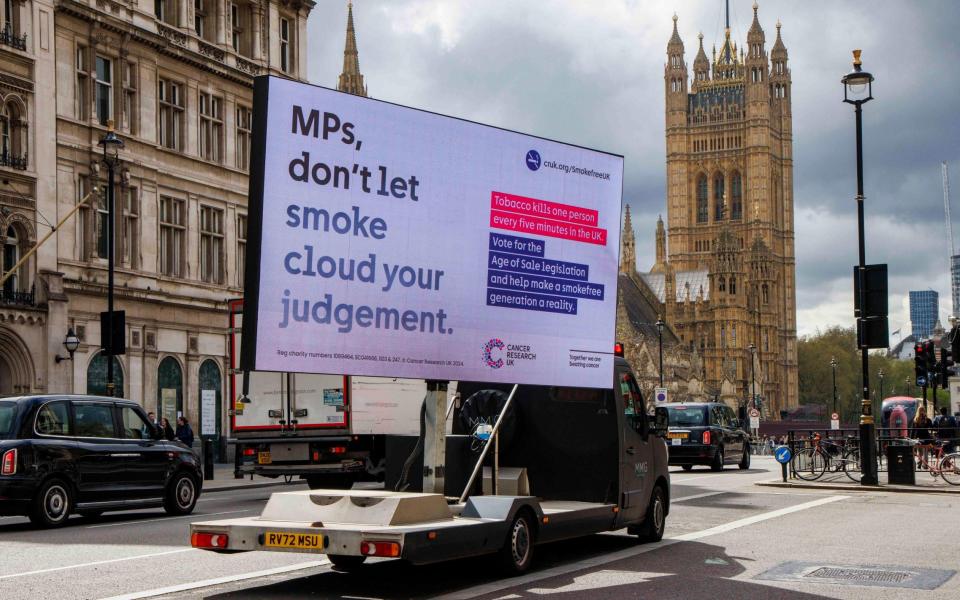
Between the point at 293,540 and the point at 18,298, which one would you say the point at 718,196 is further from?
the point at 293,540

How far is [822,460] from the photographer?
96.3ft

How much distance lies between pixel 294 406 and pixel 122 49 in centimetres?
2008

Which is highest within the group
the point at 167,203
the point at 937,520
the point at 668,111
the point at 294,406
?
the point at 668,111

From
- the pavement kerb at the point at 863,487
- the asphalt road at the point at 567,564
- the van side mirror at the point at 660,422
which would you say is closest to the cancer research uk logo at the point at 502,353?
the asphalt road at the point at 567,564

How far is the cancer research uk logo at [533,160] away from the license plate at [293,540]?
172 inches

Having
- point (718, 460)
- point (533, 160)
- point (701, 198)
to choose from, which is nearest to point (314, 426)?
point (533, 160)

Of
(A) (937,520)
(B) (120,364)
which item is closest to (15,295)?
(B) (120,364)

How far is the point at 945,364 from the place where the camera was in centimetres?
3606

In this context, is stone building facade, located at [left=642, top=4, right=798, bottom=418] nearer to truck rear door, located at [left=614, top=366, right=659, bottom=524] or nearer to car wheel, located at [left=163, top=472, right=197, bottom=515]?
car wheel, located at [left=163, top=472, right=197, bottom=515]

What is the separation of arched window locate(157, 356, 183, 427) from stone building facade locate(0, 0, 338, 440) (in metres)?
0.05

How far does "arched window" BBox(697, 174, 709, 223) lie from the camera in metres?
174

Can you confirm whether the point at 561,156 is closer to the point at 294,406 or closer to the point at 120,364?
the point at 294,406

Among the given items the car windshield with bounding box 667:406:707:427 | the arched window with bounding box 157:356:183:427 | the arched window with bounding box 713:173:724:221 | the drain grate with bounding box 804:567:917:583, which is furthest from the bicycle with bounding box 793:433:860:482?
the arched window with bounding box 713:173:724:221

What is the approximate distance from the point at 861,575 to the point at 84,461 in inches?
433
